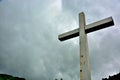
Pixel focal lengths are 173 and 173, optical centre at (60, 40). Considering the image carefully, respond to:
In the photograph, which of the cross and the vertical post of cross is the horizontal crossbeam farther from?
the vertical post of cross

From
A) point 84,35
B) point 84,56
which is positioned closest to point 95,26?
point 84,35

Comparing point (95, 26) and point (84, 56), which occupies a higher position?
point (95, 26)

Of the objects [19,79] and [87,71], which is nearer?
[87,71]

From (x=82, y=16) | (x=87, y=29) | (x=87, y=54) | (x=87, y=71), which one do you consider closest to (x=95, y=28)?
(x=87, y=29)

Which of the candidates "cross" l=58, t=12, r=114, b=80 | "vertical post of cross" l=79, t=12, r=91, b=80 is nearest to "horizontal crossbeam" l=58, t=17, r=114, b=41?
"cross" l=58, t=12, r=114, b=80

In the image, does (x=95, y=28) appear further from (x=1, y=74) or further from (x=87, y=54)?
(x=1, y=74)

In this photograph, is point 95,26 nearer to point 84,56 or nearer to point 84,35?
point 84,35

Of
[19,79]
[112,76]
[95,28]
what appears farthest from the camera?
[19,79]

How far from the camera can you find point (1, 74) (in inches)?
381

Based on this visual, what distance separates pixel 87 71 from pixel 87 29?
3.50ft

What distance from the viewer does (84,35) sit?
3.77 metres

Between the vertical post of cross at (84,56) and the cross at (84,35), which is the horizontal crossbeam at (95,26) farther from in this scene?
the vertical post of cross at (84,56)

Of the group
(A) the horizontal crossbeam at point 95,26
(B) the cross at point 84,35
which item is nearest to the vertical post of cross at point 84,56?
(B) the cross at point 84,35

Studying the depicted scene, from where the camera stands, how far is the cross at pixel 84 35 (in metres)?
3.22
